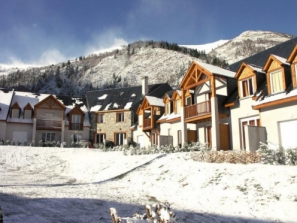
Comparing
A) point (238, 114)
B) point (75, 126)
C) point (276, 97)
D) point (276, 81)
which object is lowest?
point (238, 114)

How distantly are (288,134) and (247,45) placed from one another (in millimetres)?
123633

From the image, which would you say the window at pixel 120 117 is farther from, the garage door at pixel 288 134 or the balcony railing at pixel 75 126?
the garage door at pixel 288 134

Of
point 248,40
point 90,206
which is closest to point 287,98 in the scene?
point 90,206

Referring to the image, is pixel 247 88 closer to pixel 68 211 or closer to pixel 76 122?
pixel 68 211

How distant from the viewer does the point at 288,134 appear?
15945 mm

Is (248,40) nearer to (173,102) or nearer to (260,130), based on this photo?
(173,102)

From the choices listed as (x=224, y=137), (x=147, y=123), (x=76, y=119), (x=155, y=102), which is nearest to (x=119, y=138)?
(x=76, y=119)

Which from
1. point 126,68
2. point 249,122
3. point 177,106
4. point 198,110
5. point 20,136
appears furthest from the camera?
point 126,68

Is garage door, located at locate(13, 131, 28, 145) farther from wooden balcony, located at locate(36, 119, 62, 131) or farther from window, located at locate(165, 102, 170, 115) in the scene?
window, located at locate(165, 102, 170, 115)

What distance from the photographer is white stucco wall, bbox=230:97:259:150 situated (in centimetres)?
1862

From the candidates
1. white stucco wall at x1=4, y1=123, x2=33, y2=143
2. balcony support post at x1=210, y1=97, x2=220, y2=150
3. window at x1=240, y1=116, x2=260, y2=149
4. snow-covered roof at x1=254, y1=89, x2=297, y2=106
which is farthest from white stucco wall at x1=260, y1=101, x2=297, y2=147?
white stucco wall at x1=4, y1=123, x2=33, y2=143

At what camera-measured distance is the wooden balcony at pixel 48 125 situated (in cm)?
3516

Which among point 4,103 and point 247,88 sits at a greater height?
point 4,103

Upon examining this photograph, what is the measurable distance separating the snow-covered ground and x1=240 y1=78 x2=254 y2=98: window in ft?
21.1
